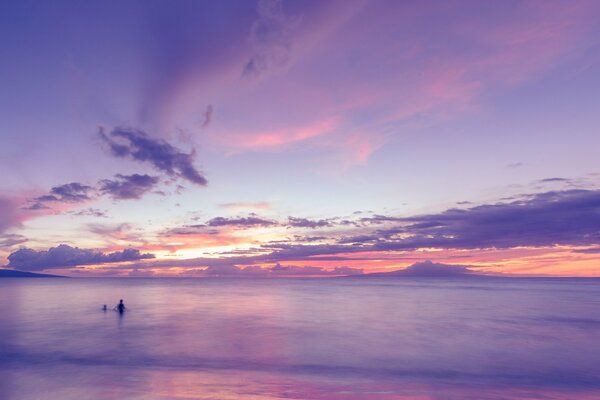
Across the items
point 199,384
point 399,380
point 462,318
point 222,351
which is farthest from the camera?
point 462,318

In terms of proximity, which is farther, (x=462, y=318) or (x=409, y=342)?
(x=462, y=318)

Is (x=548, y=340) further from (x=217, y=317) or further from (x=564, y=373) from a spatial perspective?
(x=217, y=317)

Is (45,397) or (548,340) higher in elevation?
(45,397)

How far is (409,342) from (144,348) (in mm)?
24761

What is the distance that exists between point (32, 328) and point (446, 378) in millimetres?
46075

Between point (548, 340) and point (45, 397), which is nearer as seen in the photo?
point (45, 397)

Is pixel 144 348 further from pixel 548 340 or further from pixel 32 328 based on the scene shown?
pixel 548 340

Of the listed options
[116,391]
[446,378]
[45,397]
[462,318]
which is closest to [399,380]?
[446,378]

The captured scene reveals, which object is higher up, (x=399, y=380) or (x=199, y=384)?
(x=199, y=384)

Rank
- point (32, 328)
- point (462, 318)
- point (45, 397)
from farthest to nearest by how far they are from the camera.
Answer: point (462, 318) < point (32, 328) < point (45, 397)

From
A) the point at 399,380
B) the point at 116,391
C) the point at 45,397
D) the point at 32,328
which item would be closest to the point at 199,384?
the point at 116,391

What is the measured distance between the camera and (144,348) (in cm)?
3359

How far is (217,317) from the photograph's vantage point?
56.9 metres

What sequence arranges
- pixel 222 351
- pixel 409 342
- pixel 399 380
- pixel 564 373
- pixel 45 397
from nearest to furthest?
pixel 45 397
pixel 399 380
pixel 564 373
pixel 222 351
pixel 409 342
